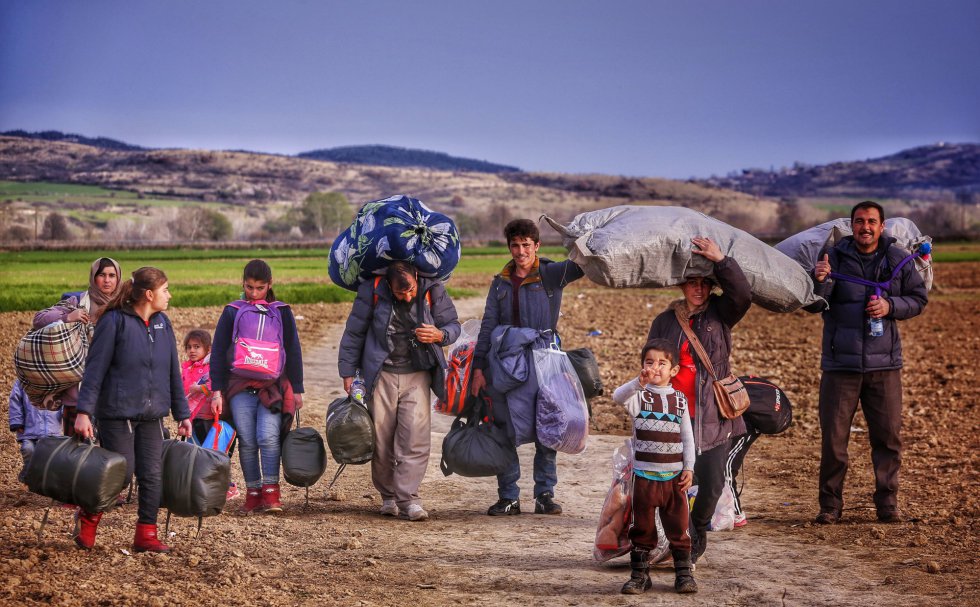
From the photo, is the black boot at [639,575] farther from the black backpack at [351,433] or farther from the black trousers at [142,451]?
the black trousers at [142,451]

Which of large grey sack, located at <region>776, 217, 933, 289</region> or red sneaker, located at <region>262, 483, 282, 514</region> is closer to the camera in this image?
large grey sack, located at <region>776, 217, 933, 289</region>

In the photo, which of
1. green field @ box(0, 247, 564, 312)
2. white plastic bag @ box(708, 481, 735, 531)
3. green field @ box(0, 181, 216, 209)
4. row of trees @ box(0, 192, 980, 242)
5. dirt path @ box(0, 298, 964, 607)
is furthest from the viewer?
row of trees @ box(0, 192, 980, 242)

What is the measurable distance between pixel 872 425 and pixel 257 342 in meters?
4.43

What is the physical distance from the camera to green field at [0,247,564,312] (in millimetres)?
29516

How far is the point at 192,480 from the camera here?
6.69 m

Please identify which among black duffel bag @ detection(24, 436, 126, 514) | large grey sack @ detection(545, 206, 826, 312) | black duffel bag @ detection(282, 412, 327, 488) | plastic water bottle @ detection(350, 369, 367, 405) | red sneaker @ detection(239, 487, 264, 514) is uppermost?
large grey sack @ detection(545, 206, 826, 312)

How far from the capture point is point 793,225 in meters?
121

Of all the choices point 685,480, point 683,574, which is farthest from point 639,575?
point 685,480

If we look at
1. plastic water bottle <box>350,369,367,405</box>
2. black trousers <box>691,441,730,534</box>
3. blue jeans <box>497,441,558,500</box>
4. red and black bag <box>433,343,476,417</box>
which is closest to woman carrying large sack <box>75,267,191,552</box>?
plastic water bottle <box>350,369,367,405</box>

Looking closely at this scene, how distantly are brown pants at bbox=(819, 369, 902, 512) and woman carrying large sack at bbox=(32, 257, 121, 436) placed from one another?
16.7 feet

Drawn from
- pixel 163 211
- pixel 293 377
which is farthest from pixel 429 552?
pixel 163 211

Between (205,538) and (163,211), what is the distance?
7608 cm

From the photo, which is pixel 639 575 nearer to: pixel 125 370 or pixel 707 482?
pixel 707 482

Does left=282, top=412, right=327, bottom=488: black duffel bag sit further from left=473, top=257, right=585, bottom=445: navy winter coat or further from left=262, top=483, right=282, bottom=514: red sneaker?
left=473, top=257, right=585, bottom=445: navy winter coat
